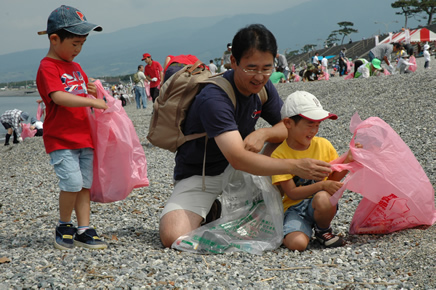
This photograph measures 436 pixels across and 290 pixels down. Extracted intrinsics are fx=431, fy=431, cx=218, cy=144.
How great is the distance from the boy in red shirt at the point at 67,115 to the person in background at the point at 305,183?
4.16ft

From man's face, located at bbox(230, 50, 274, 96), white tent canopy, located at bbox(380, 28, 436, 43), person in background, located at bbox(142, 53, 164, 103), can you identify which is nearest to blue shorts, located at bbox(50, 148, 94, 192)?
man's face, located at bbox(230, 50, 274, 96)

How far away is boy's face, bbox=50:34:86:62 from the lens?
2846 millimetres

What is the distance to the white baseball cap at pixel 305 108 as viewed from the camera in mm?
2672

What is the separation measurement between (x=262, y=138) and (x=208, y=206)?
765mm

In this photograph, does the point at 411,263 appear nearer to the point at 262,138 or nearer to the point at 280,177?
the point at 280,177

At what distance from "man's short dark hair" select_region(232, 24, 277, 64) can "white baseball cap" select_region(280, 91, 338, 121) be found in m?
0.34

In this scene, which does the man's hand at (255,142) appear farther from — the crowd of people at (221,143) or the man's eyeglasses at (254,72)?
the man's eyeglasses at (254,72)

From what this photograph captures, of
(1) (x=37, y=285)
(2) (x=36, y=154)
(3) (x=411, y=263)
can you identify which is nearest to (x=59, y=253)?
(1) (x=37, y=285)

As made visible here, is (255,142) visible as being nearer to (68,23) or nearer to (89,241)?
(89,241)

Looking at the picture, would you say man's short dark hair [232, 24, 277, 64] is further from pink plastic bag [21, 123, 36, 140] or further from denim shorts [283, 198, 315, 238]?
pink plastic bag [21, 123, 36, 140]

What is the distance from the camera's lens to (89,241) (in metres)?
2.94

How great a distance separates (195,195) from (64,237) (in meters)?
0.96

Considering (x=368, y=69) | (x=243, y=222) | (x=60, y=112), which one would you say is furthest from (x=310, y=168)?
(x=368, y=69)

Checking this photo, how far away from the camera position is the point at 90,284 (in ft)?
7.17
